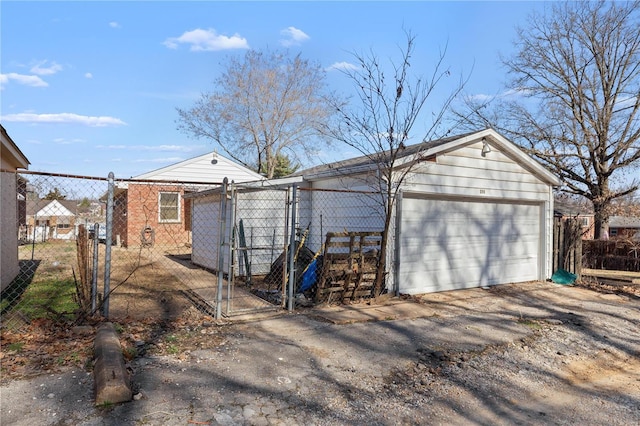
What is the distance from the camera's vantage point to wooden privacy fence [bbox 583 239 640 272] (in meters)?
11.8

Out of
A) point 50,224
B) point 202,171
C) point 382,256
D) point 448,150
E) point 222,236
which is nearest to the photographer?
point 222,236

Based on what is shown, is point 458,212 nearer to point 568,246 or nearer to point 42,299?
point 568,246

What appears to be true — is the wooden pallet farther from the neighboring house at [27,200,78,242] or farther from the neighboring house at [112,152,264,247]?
the neighboring house at [27,200,78,242]

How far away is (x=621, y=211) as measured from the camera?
17531 mm

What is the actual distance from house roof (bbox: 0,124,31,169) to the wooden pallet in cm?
558

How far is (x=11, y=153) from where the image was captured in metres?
7.84

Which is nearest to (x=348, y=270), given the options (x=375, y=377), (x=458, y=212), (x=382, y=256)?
(x=382, y=256)

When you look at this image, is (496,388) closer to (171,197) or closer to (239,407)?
(239,407)

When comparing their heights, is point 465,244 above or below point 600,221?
below

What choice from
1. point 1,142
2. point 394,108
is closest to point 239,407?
point 394,108

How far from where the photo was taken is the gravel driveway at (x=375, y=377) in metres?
3.47

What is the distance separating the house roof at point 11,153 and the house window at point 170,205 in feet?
30.4

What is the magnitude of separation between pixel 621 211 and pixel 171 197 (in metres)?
19.0

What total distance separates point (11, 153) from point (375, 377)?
7618mm
